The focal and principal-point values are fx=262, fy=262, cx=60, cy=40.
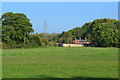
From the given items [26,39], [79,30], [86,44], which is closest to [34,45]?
[26,39]

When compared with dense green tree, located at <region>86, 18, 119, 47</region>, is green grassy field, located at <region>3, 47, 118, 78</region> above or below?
below

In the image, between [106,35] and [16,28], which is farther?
[106,35]

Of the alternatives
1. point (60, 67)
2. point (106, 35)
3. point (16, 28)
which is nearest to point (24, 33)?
point (16, 28)

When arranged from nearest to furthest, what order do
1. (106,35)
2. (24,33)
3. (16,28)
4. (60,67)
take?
(60,67) < (16,28) < (24,33) < (106,35)

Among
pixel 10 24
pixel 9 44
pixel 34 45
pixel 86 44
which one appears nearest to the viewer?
pixel 9 44

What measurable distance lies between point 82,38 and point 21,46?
5596 cm

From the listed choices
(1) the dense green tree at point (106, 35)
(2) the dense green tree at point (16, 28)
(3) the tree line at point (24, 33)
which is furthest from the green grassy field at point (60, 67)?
(1) the dense green tree at point (106, 35)

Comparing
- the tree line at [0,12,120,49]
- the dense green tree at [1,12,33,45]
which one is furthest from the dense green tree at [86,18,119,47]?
the dense green tree at [1,12,33,45]

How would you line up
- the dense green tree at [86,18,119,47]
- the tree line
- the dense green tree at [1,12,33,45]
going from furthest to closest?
the dense green tree at [86,18,119,47] < the dense green tree at [1,12,33,45] < the tree line

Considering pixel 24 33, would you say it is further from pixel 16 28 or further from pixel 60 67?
pixel 60 67

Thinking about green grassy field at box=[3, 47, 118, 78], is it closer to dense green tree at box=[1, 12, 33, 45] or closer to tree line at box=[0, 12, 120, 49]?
tree line at box=[0, 12, 120, 49]

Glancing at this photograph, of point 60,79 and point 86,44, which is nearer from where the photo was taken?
point 60,79

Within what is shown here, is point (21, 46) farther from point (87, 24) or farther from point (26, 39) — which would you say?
point (87, 24)

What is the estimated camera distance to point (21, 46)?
188 feet
